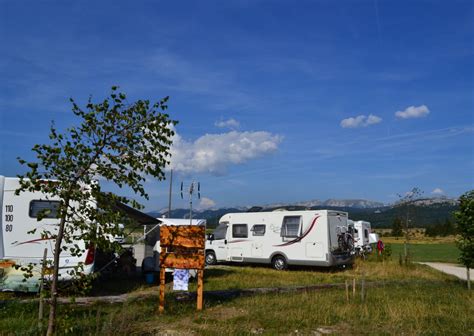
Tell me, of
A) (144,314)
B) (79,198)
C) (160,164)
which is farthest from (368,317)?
(79,198)

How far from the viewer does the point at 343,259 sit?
18.2 metres

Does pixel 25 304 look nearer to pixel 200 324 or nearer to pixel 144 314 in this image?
pixel 144 314

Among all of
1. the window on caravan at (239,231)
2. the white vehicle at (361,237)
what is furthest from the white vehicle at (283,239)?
the white vehicle at (361,237)

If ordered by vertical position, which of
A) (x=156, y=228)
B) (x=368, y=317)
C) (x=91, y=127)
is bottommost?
(x=368, y=317)

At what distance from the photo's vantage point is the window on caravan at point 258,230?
19.2 metres

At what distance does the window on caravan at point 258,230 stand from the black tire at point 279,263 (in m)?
1.15

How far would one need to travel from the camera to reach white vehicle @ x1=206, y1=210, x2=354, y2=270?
17.7 meters

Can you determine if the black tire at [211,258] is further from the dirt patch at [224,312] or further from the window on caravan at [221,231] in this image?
the dirt patch at [224,312]

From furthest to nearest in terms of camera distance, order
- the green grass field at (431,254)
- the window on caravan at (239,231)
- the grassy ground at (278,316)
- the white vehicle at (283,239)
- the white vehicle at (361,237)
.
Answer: the green grass field at (431,254), the white vehicle at (361,237), the window on caravan at (239,231), the white vehicle at (283,239), the grassy ground at (278,316)

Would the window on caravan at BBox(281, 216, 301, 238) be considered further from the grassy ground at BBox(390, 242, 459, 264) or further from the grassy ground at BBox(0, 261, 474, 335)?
the grassy ground at BBox(390, 242, 459, 264)

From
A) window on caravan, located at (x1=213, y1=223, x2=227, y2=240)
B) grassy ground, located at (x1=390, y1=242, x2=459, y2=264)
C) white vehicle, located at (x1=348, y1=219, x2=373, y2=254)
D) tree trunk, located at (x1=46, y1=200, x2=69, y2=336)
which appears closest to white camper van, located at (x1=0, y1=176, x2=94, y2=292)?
tree trunk, located at (x1=46, y1=200, x2=69, y2=336)

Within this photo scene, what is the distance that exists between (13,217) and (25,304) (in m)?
2.72

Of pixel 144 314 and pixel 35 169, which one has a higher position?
pixel 35 169

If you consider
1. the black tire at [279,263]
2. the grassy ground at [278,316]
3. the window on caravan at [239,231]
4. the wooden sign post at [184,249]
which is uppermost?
the window on caravan at [239,231]
